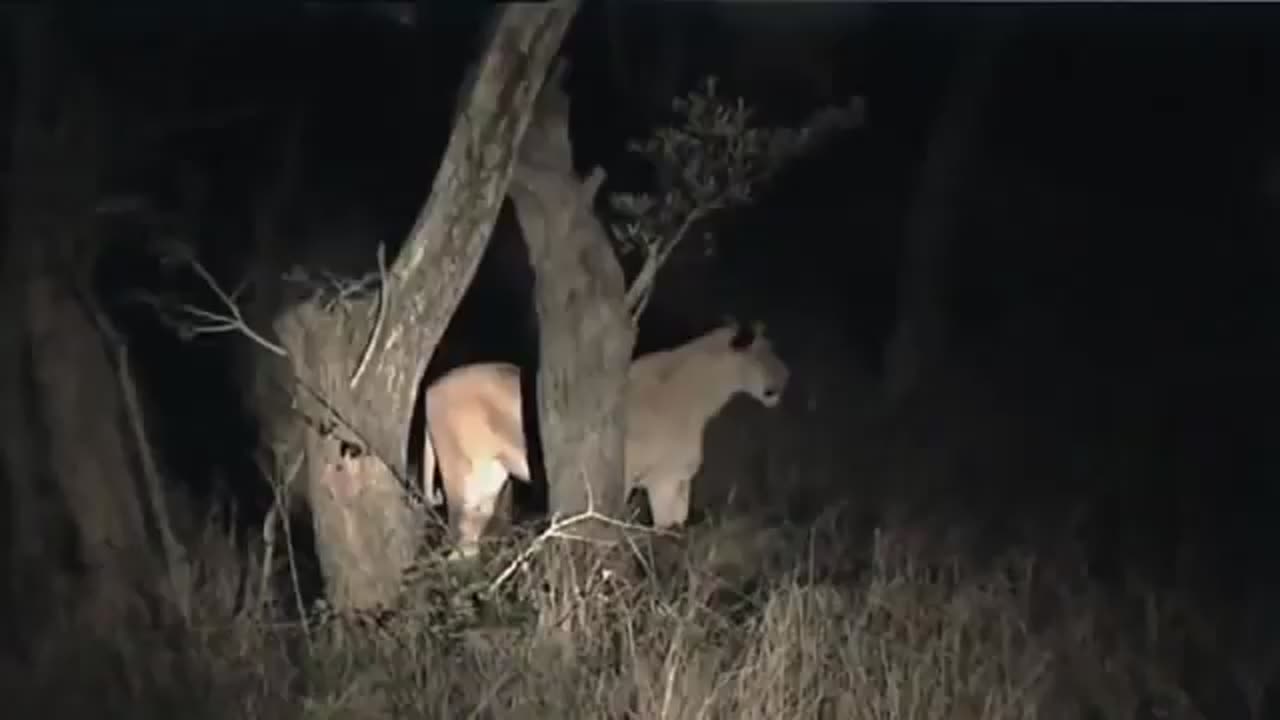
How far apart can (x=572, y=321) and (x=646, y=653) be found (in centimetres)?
159

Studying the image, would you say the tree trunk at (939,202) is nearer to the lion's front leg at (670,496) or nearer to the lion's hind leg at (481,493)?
the lion's front leg at (670,496)

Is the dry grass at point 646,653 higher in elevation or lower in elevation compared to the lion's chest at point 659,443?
lower

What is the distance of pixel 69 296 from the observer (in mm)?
7742

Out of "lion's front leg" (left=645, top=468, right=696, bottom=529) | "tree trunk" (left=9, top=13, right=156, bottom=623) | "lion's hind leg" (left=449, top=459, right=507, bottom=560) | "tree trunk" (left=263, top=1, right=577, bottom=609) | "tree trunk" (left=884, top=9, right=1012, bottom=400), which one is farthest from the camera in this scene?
"tree trunk" (left=884, top=9, right=1012, bottom=400)

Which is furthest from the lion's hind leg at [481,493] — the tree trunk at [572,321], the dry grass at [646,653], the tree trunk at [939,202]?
the tree trunk at [939,202]

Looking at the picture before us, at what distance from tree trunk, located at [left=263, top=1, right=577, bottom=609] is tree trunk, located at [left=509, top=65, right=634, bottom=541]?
0.63m

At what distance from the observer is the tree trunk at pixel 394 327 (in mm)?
6398

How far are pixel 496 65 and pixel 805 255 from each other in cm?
1022

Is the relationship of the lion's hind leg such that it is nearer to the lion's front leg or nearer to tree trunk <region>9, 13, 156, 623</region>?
the lion's front leg

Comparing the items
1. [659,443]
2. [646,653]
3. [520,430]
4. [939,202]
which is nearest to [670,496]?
[659,443]

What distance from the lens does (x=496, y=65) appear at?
6367mm

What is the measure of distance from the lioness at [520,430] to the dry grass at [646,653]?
1891 mm

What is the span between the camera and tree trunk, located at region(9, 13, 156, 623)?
7.57m

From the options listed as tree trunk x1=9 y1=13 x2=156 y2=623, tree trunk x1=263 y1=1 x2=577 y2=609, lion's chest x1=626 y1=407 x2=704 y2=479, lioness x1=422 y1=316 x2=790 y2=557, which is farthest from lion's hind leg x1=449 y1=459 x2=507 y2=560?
tree trunk x1=263 y1=1 x2=577 y2=609
